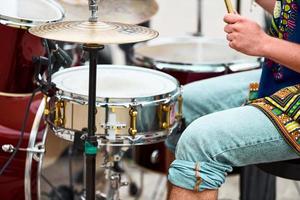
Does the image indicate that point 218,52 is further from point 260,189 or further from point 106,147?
point 106,147

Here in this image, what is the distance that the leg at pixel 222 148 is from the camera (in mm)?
1427

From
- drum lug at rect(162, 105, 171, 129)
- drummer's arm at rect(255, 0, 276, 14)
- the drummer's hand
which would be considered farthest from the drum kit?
drummer's arm at rect(255, 0, 276, 14)

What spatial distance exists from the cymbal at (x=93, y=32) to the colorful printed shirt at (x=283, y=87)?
0.31 meters

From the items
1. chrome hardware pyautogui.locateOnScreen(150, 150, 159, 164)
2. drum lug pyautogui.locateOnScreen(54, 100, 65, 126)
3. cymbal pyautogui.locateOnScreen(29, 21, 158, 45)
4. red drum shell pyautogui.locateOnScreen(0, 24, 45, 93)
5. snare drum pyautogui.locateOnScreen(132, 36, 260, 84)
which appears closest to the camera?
cymbal pyautogui.locateOnScreen(29, 21, 158, 45)

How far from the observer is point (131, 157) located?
2771 millimetres

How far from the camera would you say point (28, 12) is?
5.74 ft

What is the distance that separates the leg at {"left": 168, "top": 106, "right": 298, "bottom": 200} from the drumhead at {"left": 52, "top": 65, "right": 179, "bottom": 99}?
236mm

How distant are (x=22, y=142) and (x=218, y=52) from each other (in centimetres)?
92

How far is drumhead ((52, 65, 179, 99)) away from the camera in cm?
166

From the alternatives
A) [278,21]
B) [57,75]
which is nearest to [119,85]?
[57,75]

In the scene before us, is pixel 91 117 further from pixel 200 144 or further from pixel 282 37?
pixel 282 37

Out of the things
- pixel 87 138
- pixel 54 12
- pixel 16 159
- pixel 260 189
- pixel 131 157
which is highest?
pixel 54 12

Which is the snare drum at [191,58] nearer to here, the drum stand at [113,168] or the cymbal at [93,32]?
the drum stand at [113,168]

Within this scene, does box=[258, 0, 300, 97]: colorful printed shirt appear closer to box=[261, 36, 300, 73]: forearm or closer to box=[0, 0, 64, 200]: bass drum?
box=[261, 36, 300, 73]: forearm
